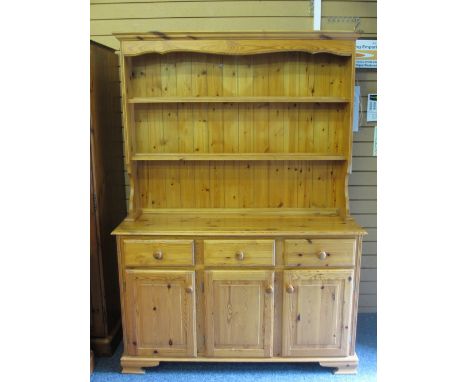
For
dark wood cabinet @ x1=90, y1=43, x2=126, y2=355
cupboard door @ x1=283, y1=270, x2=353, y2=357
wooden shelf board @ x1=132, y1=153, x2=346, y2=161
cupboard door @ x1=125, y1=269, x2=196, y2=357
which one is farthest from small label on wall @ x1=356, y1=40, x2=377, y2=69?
cupboard door @ x1=125, y1=269, x2=196, y2=357

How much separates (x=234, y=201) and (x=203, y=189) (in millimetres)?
225

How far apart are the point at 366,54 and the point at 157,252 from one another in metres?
1.85

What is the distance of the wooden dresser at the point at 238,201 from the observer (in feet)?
6.97

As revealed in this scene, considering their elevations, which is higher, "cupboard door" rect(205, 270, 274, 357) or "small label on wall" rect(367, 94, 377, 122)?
"small label on wall" rect(367, 94, 377, 122)

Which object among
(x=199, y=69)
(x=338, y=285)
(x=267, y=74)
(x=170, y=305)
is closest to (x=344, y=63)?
(x=267, y=74)

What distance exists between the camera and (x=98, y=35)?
8.08 ft

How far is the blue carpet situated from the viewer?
222 cm

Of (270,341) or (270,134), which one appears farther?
(270,134)

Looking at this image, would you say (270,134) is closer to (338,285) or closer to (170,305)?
(338,285)

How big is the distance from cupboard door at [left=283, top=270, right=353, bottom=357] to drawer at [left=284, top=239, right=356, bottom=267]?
5 cm

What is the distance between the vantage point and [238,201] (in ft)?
8.21

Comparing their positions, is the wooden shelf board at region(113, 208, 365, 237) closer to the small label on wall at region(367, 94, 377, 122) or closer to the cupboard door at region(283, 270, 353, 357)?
the cupboard door at region(283, 270, 353, 357)

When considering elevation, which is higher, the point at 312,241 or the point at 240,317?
the point at 312,241
